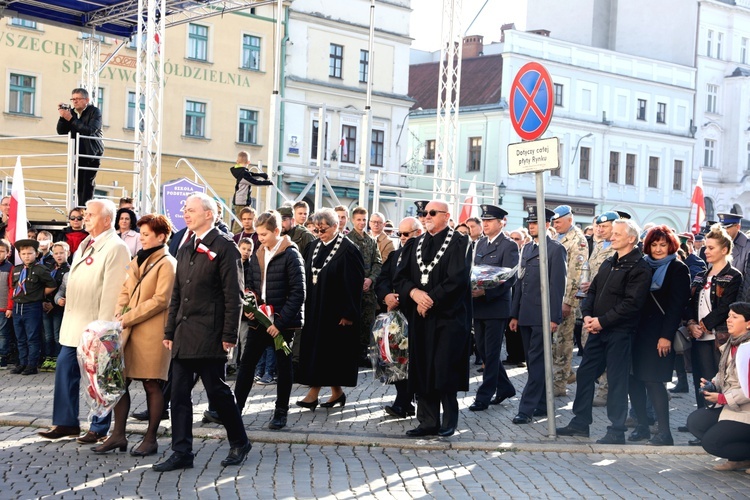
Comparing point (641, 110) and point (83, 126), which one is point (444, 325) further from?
point (641, 110)

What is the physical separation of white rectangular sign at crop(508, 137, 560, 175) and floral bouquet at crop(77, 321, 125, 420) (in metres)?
3.85

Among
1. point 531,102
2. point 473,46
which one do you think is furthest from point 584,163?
point 531,102

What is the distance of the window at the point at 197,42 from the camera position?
1512 inches

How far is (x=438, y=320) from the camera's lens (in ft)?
31.1

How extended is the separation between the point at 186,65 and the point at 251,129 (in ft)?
12.1

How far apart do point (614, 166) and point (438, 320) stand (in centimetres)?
4642

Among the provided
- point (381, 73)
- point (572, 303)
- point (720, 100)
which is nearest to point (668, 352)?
point (572, 303)

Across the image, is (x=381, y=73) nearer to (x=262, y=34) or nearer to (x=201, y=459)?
(x=262, y=34)

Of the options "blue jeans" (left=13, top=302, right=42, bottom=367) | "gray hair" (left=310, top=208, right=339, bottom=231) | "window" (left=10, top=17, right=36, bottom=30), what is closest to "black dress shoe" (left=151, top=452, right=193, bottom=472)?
"gray hair" (left=310, top=208, right=339, bottom=231)

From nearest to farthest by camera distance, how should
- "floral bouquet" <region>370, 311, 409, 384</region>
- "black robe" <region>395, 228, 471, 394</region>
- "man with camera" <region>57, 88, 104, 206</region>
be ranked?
1. "black robe" <region>395, 228, 471, 394</region>
2. "floral bouquet" <region>370, 311, 409, 384</region>
3. "man with camera" <region>57, 88, 104, 206</region>

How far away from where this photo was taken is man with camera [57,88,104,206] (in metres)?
16.7

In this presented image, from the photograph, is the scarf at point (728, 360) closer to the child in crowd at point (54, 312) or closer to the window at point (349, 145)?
the child in crowd at point (54, 312)

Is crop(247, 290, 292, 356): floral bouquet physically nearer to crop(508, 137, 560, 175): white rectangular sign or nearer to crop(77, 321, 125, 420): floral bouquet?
crop(77, 321, 125, 420): floral bouquet

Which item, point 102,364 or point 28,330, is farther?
point 28,330
